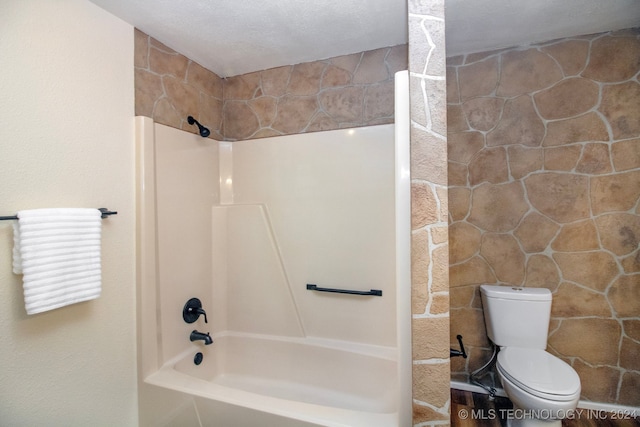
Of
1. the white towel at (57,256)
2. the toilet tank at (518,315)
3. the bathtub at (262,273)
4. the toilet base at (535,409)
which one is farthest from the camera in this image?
the toilet tank at (518,315)

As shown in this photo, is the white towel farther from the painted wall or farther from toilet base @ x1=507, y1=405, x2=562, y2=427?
toilet base @ x1=507, y1=405, x2=562, y2=427

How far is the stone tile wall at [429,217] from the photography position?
1.00m

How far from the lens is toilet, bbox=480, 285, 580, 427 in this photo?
1.47 meters

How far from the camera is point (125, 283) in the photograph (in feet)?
5.19

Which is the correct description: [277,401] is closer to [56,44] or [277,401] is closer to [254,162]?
[254,162]

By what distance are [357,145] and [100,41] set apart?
1.53m

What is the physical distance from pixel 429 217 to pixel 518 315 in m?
1.44

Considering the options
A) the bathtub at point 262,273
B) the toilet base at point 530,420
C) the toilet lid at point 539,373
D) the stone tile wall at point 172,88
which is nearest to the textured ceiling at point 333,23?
the stone tile wall at point 172,88

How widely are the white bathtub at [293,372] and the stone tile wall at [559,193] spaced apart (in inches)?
28.5

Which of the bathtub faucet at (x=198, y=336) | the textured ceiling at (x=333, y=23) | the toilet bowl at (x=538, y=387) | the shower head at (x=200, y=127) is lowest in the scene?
the toilet bowl at (x=538, y=387)

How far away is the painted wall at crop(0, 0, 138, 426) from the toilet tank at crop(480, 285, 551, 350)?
2270mm

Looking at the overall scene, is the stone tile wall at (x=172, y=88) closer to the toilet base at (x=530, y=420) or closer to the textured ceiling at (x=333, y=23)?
the textured ceiling at (x=333, y=23)

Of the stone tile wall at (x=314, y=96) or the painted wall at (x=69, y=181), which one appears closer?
the painted wall at (x=69, y=181)

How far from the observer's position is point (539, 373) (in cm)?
161
